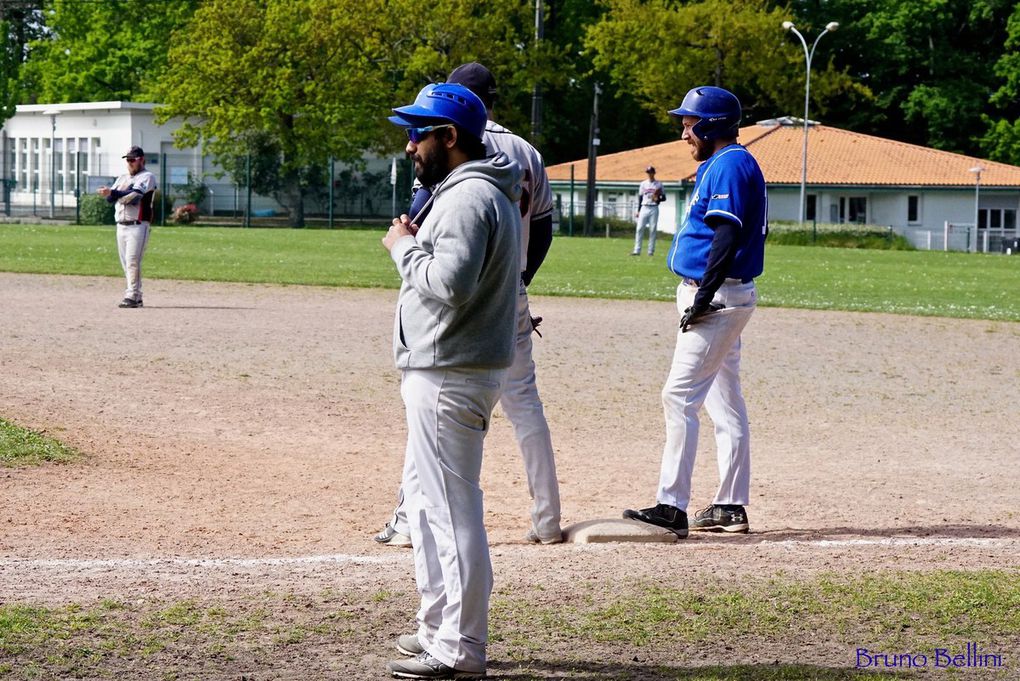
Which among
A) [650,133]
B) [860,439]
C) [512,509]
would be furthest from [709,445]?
[650,133]

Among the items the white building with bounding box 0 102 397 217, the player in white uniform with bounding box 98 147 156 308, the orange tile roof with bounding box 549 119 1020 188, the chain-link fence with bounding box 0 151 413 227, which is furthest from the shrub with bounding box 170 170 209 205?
the player in white uniform with bounding box 98 147 156 308

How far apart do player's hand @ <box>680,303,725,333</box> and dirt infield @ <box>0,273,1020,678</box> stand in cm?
103

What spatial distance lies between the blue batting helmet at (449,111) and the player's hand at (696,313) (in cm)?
237

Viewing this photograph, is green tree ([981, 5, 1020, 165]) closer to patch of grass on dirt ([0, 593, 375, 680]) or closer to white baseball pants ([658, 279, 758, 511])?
white baseball pants ([658, 279, 758, 511])

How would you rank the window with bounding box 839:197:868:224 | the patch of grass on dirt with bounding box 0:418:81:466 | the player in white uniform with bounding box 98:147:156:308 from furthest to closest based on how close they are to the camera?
1. the window with bounding box 839:197:868:224
2. the player in white uniform with bounding box 98:147:156:308
3. the patch of grass on dirt with bounding box 0:418:81:466

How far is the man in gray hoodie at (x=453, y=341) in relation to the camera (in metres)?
4.31

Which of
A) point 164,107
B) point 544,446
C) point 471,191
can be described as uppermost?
point 164,107

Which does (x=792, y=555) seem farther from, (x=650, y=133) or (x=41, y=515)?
(x=650, y=133)

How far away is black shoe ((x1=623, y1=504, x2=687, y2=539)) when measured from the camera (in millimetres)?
6727

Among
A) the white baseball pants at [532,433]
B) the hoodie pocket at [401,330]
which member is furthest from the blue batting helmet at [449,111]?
the white baseball pants at [532,433]

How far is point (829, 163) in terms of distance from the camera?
63188 millimetres

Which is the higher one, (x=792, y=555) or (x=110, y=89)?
(x=110, y=89)

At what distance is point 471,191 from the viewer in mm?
4309

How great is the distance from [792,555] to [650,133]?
7108cm
